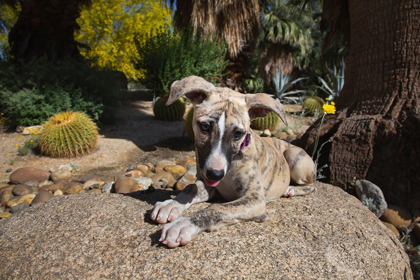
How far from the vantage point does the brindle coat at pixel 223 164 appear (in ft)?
7.76

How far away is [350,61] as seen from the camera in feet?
17.1

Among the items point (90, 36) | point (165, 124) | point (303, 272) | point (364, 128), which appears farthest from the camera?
point (90, 36)

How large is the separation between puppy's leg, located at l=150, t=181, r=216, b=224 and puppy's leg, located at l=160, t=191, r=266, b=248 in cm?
29

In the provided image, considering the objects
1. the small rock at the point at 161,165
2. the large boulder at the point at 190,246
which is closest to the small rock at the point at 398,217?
the large boulder at the point at 190,246

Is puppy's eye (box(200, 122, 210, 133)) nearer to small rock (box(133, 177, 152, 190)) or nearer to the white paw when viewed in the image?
the white paw

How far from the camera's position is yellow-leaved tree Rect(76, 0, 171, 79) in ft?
70.1

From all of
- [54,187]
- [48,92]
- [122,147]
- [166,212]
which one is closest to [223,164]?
[166,212]

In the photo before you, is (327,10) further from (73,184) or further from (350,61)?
(73,184)

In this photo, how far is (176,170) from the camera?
6.48 m

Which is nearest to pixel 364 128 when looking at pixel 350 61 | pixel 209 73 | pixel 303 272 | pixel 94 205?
pixel 350 61

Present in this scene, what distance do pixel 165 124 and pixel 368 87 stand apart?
7.20 meters

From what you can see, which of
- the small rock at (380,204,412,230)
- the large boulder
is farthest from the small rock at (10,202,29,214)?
the small rock at (380,204,412,230)

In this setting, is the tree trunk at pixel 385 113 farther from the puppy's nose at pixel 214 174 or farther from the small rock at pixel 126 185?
the small rock at pixel 126 185

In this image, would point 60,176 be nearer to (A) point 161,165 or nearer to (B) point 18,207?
(B) point 18,207
